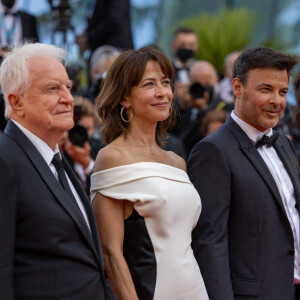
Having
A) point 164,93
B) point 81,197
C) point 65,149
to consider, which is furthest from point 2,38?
point 81,197

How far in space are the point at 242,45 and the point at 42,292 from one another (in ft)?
31.0

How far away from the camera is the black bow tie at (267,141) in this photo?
142 inches

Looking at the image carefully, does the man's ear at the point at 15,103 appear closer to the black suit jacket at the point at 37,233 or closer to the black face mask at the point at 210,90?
the black suit jacket at the point at 37,233

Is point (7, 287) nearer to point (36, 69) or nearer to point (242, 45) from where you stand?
point (36, 69)

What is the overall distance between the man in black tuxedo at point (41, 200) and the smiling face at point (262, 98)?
1135mm

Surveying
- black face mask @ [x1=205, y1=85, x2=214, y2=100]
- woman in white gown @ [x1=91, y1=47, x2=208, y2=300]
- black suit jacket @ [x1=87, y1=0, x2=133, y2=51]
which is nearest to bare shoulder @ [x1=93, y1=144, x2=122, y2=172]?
woman in white gown @ [x1=91, y1=47, x2=208, y2=300]

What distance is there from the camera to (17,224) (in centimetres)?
262

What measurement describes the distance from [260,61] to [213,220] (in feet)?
3.05

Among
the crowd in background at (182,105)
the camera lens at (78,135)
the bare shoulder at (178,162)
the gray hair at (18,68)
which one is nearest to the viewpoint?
the gray hair at (18,68)

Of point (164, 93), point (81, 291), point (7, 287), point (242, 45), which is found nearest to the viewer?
point (7, 287)

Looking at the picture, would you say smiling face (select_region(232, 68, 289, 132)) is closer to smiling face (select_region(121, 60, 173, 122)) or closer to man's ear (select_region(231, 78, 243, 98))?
man's ear (select_region(231, 78, 243, 98))

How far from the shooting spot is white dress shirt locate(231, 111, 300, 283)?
11.7ft

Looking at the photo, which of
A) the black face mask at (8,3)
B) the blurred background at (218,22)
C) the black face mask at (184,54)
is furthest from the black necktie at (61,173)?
the blurred background at (218,22)

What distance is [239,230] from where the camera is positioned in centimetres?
338
